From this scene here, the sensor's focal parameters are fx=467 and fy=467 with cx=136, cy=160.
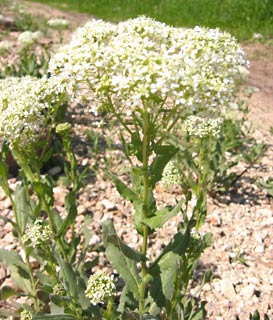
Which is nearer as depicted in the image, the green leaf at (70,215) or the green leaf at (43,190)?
the green leaf at (43,190)

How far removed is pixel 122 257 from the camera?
7.50 feet

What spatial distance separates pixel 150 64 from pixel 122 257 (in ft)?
3.36

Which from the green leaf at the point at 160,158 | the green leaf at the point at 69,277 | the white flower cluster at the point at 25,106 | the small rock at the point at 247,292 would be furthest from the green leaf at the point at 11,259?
the small rock at the point at 247,292

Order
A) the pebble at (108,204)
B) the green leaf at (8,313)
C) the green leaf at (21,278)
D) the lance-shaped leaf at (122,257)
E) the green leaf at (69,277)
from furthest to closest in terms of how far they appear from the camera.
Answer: the pebble at (108,204), the green leaf at (21,278), the green leaf at (8,313), the green leaf at (69,277), the lance-shaped leaf at (122,257)

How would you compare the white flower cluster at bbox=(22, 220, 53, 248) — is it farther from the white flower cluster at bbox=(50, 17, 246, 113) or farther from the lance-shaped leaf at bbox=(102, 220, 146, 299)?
the white flower cluster at bbox=(50, 17, 246, 113)

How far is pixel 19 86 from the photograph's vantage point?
2.36 metres

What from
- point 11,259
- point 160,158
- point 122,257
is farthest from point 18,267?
point 160,158

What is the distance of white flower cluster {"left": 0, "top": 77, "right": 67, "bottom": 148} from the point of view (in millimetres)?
2182

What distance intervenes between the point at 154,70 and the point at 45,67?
381 centimetres

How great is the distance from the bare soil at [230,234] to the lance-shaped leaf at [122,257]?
974 millimetres

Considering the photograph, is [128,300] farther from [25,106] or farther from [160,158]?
[25,106]

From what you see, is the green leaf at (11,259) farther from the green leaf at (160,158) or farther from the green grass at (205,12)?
the green grass at (205,12)

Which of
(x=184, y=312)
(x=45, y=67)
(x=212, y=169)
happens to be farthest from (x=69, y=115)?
(x=184, y=312)

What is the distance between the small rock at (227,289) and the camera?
10.3 ft
